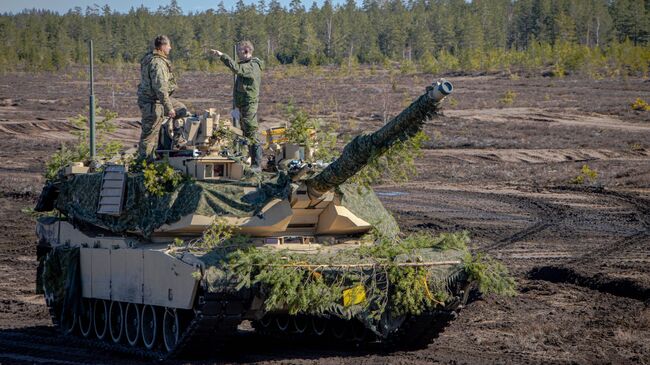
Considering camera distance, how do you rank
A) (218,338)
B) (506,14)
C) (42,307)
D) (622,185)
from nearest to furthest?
(218,338)
(42,307)
(622,185)
(506,14)

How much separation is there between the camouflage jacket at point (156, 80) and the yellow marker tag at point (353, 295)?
3.79 metres

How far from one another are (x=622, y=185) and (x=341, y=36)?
70.2m

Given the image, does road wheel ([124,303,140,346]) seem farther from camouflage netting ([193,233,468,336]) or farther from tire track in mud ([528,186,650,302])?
tire track in mud ([528,186,650,302])

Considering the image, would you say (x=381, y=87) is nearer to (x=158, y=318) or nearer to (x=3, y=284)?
(x=3, y=284)

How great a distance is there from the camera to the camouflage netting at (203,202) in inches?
568

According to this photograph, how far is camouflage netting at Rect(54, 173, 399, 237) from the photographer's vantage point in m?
14.4

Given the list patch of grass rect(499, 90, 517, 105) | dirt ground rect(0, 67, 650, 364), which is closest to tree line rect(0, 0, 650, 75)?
dirt ground rect(0, 67, 650, 364)

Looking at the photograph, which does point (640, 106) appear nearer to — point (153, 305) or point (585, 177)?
point (585, 177)

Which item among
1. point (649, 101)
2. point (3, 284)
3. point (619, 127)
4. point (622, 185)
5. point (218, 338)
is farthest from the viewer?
point (649, 101)

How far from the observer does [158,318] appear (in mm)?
15094

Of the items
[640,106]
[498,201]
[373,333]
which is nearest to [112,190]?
[373,333]

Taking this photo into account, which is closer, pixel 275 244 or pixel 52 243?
pixel 275 244

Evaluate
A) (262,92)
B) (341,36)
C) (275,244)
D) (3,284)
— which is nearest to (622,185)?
(3,284)

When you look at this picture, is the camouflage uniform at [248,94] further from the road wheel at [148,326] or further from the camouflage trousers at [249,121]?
the road wheel at [148,326]
